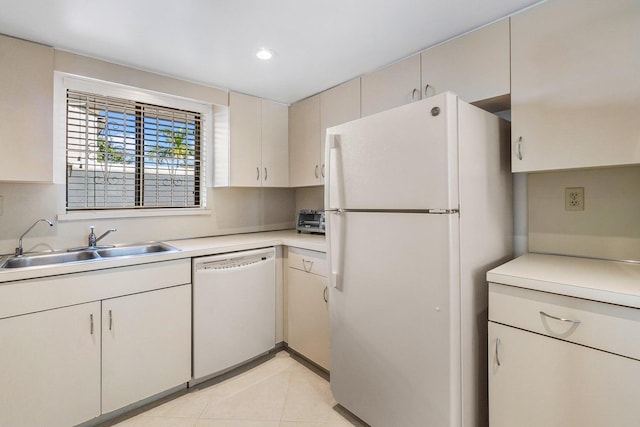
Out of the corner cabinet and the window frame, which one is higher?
the window frame

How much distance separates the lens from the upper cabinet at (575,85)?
4.15 feet

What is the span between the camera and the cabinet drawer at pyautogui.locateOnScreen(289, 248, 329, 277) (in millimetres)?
2157

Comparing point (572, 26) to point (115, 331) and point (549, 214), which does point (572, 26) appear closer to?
point (549, 214)

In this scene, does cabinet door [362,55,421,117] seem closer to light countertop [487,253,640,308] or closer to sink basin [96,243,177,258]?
light countertop [487,253,640,308]

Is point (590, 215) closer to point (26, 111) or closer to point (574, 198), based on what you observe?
point (574, 198)

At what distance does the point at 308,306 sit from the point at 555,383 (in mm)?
1493

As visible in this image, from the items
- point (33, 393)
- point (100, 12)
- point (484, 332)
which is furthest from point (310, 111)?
point (33, 393)

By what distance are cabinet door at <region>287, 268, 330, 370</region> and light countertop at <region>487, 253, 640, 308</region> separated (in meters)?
1.18

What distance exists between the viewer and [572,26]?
1377mm

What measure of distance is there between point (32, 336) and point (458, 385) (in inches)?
79.4

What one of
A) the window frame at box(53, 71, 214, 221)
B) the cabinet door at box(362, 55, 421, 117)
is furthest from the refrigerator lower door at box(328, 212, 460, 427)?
the window frame at box(53, 71, 214, 221)

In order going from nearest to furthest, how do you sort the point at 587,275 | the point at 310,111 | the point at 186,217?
the point at 587,275
the point at 186,217
the point at 310,111

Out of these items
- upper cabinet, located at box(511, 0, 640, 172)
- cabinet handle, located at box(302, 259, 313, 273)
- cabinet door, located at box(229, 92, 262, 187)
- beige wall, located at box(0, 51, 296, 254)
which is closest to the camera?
upper cabinet, located at box(511, 0, 640, 172)

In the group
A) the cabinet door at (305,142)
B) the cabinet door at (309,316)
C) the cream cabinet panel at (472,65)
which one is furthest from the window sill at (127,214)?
the cream cabinet panel at (472,65)
